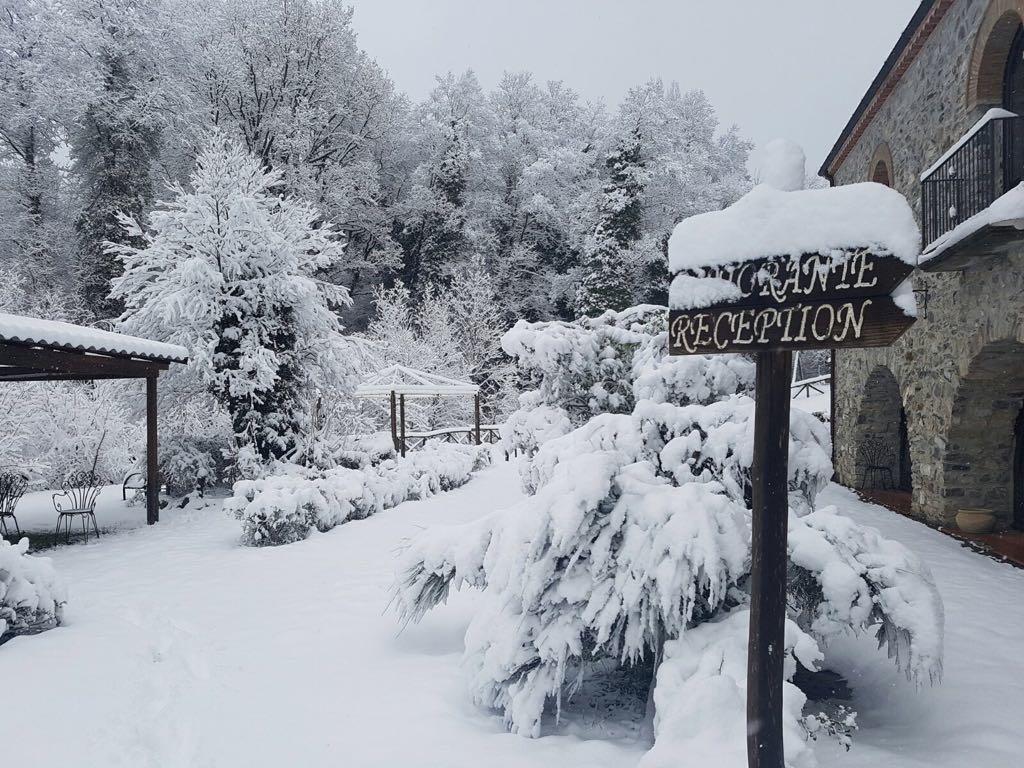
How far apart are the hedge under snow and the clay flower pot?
3.95 meters

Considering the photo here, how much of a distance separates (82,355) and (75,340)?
0.56 meters

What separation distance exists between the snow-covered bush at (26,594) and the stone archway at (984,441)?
331 inches

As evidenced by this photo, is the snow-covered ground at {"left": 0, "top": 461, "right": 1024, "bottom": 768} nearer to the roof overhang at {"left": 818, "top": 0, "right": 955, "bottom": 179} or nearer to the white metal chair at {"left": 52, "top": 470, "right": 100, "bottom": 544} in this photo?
the white metal chair at {"left": 52, "top": 470, "right": 100, "bottom": 544}

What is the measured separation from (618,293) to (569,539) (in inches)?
834

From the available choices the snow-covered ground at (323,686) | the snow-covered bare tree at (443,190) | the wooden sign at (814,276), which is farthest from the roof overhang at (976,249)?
the snow-covered bare tree at (443,190)

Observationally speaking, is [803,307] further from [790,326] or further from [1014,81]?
[1014,81]

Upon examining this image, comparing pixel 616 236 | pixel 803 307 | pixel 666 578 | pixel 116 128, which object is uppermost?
pixel 116 128

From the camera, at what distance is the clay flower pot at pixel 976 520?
7125 mm

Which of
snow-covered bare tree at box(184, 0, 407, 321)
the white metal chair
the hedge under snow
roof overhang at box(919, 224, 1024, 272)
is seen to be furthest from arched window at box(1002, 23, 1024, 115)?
snow-covered bare tree at box(184, 0, 407, 321)

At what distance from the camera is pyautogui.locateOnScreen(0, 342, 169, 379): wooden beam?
7285mm

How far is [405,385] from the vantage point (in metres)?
13.9

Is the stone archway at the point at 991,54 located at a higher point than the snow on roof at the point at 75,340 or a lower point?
higher

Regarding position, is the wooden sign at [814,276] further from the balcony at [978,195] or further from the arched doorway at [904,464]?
the arched doorway at [904,464]

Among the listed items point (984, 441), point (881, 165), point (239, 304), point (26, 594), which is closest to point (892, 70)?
point (881, 165)
